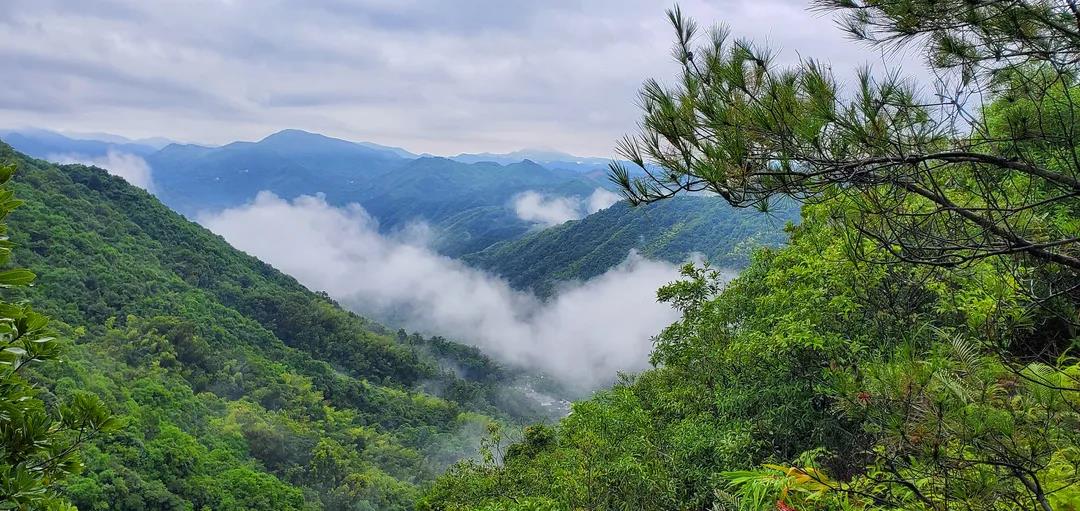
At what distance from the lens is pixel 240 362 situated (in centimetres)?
3662

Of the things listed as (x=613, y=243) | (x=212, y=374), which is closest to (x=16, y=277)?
(x=212, y=374)

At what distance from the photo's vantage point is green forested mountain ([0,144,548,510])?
21.1 metres

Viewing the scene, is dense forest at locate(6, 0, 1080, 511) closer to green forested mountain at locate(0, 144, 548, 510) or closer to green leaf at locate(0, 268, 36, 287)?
green leaf at locate(0, 268, 36, 287)

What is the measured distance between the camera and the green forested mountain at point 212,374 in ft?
69.1

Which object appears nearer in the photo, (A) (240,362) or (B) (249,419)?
(B) (249,419)

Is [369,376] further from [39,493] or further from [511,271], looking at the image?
[511,271]

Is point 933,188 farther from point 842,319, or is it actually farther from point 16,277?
point 842,319

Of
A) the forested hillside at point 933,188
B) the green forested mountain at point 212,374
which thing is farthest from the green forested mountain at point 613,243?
the forested hillside at point 933,188

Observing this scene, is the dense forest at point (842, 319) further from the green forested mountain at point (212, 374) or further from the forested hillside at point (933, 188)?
the green forested mountain at point (212, 374)

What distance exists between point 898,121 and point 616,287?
293 ft

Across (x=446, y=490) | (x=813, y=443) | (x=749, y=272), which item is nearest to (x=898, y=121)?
(x=813, y=443)

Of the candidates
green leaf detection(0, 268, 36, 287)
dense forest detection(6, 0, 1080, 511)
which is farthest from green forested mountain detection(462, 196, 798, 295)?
green leaf detection(0, 268, 36, 287)

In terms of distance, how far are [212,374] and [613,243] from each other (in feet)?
205

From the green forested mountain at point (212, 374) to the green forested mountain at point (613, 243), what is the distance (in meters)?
28.5
